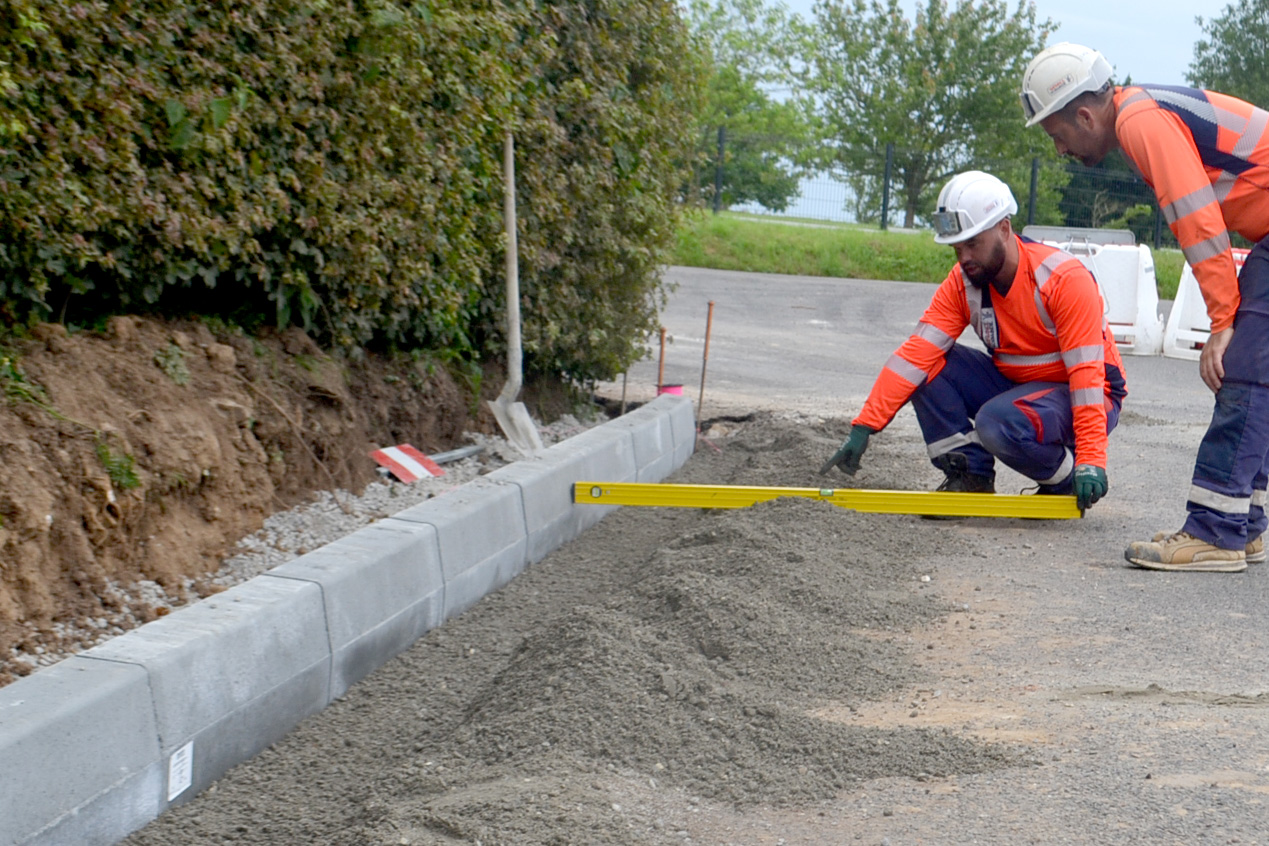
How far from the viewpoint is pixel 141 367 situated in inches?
160

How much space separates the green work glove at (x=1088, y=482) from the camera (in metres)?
5.14

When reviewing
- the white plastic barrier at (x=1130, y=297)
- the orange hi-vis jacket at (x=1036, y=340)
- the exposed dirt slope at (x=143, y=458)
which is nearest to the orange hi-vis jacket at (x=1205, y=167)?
the orange hi-vis jacket at (x=1036, y=340)

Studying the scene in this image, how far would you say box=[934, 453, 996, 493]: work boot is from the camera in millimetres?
6012

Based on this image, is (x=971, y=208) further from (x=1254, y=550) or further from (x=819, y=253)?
(x=819, y=253)

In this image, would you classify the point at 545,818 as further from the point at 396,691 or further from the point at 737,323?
the point at 737,323

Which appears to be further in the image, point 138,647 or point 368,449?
point 368,449

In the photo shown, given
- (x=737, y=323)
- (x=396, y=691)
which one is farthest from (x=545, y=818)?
(x=737, y=323)

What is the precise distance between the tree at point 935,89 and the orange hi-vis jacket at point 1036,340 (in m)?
33.6

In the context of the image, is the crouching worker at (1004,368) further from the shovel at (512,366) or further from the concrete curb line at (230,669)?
the concrete curb line at (230,669)

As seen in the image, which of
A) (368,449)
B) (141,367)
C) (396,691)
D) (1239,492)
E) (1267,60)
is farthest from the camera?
(1267,60)

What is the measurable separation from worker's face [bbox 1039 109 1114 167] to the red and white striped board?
119 inches

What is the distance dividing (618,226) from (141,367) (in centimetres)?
378

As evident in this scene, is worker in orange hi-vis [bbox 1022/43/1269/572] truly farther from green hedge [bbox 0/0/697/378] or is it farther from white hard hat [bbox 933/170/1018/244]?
green hedge [bbox 0/0/697/378]

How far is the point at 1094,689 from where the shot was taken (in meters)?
3.52
